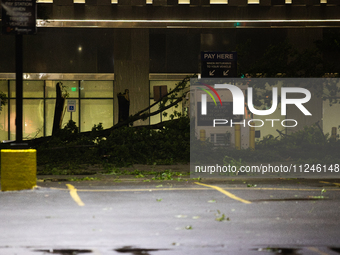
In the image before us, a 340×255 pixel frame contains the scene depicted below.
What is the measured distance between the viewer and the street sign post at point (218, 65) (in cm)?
1773

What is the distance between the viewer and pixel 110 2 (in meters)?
28.9

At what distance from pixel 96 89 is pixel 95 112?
4.38ft

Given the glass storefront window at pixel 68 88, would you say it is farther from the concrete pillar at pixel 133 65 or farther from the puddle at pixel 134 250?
the puddle at pixel 134 250

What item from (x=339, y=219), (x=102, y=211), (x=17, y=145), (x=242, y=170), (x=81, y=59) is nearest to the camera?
(x=339, y=219)

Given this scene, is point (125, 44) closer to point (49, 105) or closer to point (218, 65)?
point (49, 105)

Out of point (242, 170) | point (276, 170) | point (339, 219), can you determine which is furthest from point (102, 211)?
point (276, 170)

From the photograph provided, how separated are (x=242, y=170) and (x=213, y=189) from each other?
364cm

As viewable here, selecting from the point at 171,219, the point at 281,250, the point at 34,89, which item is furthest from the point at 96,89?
the point at 281,250

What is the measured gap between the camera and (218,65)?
1788cm

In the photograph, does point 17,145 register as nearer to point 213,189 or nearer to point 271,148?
point 213,189

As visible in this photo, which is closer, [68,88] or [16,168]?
[16,168]

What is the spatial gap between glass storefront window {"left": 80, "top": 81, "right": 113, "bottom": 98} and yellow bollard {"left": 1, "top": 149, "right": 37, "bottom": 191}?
60.2 ft

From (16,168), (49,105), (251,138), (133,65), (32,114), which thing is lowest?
(16,168)

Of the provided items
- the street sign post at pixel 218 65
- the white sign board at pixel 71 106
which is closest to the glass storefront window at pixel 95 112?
the white sign board at pixel 71 106
